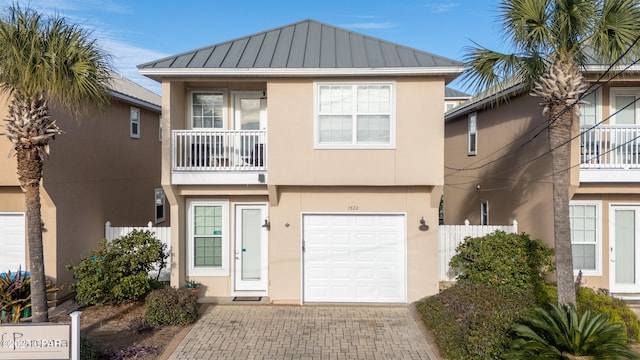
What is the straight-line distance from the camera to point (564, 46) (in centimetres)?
779

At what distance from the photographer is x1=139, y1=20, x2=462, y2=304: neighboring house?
34.8ft

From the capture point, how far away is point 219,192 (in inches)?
450

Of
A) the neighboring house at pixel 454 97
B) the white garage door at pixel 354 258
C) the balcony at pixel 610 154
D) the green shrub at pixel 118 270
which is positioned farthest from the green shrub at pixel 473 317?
the neighboring house at pixel 454 97

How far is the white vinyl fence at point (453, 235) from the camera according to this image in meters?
12.0

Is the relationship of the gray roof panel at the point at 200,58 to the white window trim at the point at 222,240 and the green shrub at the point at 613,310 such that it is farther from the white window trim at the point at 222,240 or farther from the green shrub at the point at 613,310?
the green shrub at the point at 613,310

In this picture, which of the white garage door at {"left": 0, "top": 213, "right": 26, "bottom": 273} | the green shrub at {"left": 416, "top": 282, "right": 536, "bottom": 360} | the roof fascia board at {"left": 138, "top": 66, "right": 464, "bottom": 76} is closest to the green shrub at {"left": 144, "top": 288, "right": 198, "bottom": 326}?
the white garage door at {"left": 0, "top": 213, "right": 26, "bottom": 273}

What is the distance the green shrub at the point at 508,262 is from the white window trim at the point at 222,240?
21.1ft

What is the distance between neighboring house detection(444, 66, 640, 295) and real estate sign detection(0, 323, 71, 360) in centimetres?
1107

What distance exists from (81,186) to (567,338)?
1222 centimetres

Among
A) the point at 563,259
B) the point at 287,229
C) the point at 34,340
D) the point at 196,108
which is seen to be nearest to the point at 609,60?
the point at 563,259

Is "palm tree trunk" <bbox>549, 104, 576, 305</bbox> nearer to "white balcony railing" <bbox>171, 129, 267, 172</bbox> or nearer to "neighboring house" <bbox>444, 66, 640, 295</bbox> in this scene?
Answer: "neighboring house" <bbox>444, 66, 640, 295</bbox>

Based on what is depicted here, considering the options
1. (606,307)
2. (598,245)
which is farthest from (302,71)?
(598,245)

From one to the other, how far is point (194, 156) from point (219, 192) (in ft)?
3.80

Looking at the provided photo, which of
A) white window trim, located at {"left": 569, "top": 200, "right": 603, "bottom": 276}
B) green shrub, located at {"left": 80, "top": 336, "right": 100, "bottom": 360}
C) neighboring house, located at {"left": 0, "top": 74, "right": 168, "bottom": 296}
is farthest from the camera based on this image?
white window trim, located at {"left": 569, "top": 200, "right": 603, "bottom": 276}
